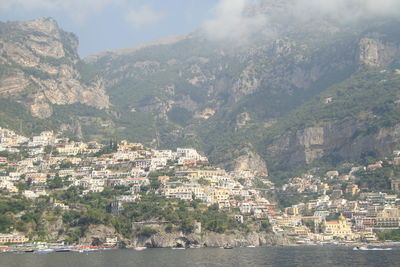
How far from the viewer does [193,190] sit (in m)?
165

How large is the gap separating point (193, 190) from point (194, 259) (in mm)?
57570

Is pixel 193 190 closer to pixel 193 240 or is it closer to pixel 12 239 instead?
pixel 193 240

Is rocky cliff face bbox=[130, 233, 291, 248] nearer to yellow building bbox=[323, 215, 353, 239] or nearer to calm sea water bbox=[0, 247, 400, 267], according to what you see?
calm sea water bbox=[0, 247, 400, 267]

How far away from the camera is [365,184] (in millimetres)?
196625

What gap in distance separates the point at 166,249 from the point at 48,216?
24292mm

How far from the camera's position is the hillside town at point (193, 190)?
163 meters

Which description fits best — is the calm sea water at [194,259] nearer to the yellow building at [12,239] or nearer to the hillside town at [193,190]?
the yellow building at [12,239]

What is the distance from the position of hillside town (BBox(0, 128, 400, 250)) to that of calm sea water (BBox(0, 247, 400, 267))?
29.9 m

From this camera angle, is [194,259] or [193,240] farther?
[193,240]

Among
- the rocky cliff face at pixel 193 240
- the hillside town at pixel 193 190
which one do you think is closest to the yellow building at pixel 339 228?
the hillside town at pixel 193 190

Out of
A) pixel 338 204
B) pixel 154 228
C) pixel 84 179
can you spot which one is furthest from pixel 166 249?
pixel 338 204

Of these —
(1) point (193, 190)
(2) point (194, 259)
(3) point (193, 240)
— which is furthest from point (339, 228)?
(2) point (194, 259)

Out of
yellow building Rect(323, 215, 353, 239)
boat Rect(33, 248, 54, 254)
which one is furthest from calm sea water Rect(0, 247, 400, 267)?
yellow building Rect(323, 215, 353, 239)

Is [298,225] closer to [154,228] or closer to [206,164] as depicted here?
[206,164]
